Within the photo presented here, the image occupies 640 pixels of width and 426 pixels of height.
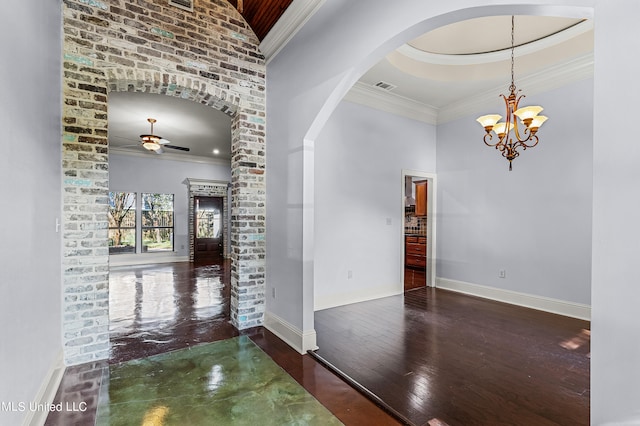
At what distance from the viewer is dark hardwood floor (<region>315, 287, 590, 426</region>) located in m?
2.18

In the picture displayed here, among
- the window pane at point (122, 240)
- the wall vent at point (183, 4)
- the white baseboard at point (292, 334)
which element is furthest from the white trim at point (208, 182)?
the white baseboard at point (292, 334)

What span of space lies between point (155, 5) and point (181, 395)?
12.2ft

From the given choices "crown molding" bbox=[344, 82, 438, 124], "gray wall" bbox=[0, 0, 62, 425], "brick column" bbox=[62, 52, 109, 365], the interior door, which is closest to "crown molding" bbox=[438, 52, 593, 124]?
"crown molding" bbox=[344, 82, 438, 124]

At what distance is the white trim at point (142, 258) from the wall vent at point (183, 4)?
7.68 meters

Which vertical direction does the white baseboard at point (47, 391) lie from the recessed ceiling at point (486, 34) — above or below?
below

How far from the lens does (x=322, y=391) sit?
7.78ft

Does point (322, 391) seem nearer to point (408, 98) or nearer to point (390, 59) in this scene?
point (390, 59)

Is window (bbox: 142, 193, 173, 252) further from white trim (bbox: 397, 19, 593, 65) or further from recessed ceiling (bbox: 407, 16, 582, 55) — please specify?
Answer: recessed ceiling (bbox: 407, 16, 582, 55)

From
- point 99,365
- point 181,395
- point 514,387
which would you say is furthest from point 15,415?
point 514,387

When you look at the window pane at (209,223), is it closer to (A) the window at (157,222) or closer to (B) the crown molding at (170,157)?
(A) the window at (157,222)

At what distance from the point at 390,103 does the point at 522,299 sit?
3.87 m

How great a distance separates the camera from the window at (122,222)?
8.78m

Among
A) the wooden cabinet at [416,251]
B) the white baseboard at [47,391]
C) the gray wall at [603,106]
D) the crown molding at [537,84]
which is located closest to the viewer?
the gray wall at [603,106]

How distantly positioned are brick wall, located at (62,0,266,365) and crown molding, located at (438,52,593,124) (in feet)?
12.3
